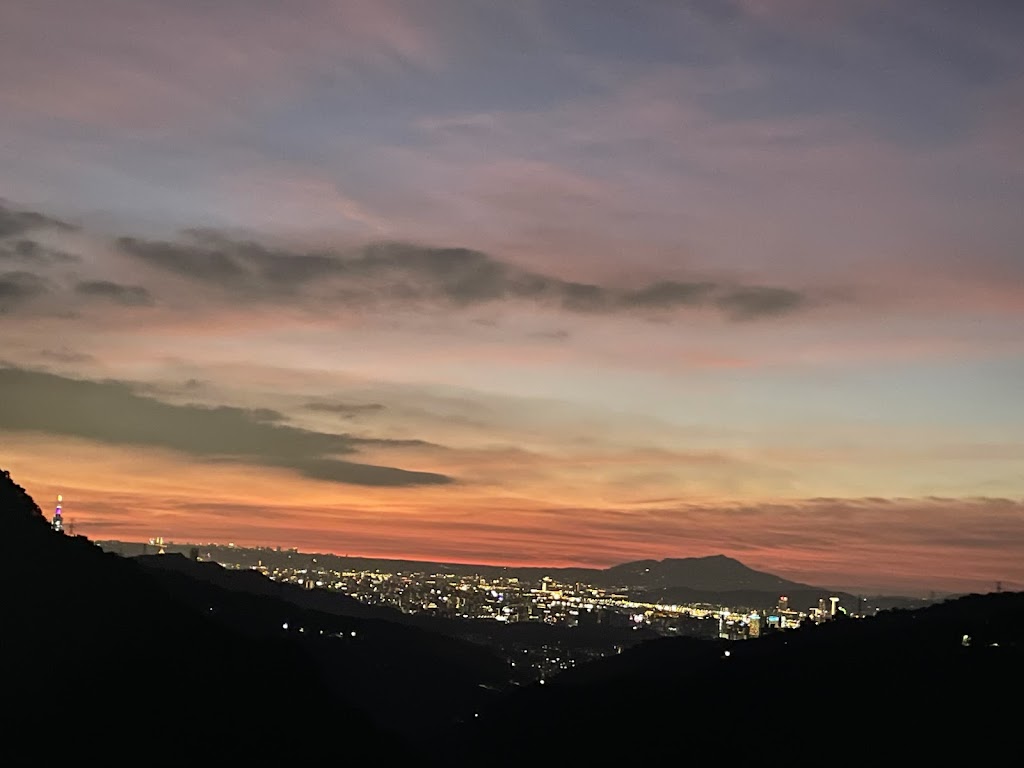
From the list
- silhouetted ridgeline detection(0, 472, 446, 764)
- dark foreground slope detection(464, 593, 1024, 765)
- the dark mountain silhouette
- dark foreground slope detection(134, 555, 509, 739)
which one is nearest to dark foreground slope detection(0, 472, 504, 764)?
silhouetted ridgeline detection(0, 472, 446, 764)

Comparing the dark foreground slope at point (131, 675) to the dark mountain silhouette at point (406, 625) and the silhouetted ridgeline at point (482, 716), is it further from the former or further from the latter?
the dark mountain silhouette at point (406, 625)

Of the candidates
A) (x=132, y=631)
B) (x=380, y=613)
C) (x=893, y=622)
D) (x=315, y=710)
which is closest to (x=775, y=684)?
(x=893, y=622)

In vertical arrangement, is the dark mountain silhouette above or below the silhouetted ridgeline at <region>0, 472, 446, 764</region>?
below

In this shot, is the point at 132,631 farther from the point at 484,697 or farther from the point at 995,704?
the point at 484,697

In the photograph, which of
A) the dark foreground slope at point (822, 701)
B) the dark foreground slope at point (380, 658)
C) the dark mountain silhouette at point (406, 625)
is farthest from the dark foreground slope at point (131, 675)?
the dark mountain silhouette at point (406, 625)

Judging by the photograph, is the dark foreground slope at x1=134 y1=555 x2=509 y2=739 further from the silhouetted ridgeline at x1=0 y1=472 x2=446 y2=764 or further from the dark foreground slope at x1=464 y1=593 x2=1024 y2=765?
the silhouetted ridgeline at x1=0 y1=472 x2=446 y2=764

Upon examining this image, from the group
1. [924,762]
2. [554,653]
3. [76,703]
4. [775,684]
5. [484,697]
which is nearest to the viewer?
[76,703]

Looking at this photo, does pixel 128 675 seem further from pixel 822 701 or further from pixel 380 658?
pixel 380 658

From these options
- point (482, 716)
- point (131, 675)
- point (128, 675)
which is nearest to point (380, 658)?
point (482, 716)
